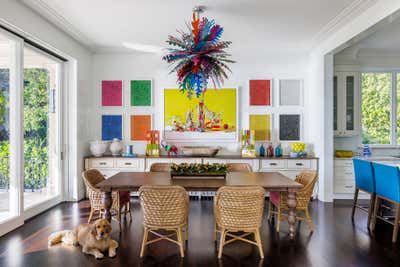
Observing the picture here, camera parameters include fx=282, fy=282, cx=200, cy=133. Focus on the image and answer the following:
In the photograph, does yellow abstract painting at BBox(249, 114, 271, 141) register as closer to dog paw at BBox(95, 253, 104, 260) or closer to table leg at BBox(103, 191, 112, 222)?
table leg at BBox(103, 191, 112, 222)

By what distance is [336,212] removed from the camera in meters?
4.63

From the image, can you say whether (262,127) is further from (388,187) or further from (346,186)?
(388,187)

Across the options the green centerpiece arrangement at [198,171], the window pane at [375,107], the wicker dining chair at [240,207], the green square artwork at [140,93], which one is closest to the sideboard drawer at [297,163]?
the window pane at [375,107]

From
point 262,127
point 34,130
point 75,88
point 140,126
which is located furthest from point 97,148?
point 262,127

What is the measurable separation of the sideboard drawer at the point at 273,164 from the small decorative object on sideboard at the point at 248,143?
25cm

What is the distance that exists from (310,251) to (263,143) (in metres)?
3.06

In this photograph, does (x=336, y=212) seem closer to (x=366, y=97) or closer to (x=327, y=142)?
(x=327, y=142)

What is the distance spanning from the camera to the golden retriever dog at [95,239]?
9.63 feet

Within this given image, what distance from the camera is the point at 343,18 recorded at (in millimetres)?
4211

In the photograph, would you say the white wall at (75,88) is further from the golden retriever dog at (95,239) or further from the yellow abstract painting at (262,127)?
the yellow abstract painting at (262,127)

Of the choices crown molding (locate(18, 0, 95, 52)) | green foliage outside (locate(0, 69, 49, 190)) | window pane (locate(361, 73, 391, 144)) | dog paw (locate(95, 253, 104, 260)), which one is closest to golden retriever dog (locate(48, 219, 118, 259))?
dog paw (locate(95, 253, 104, 260))

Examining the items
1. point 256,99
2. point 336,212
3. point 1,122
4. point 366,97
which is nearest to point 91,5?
point 1,122

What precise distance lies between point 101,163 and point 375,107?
5748 millimetres

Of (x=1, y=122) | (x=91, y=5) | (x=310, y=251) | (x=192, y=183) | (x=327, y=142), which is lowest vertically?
(x=310, y=251)
